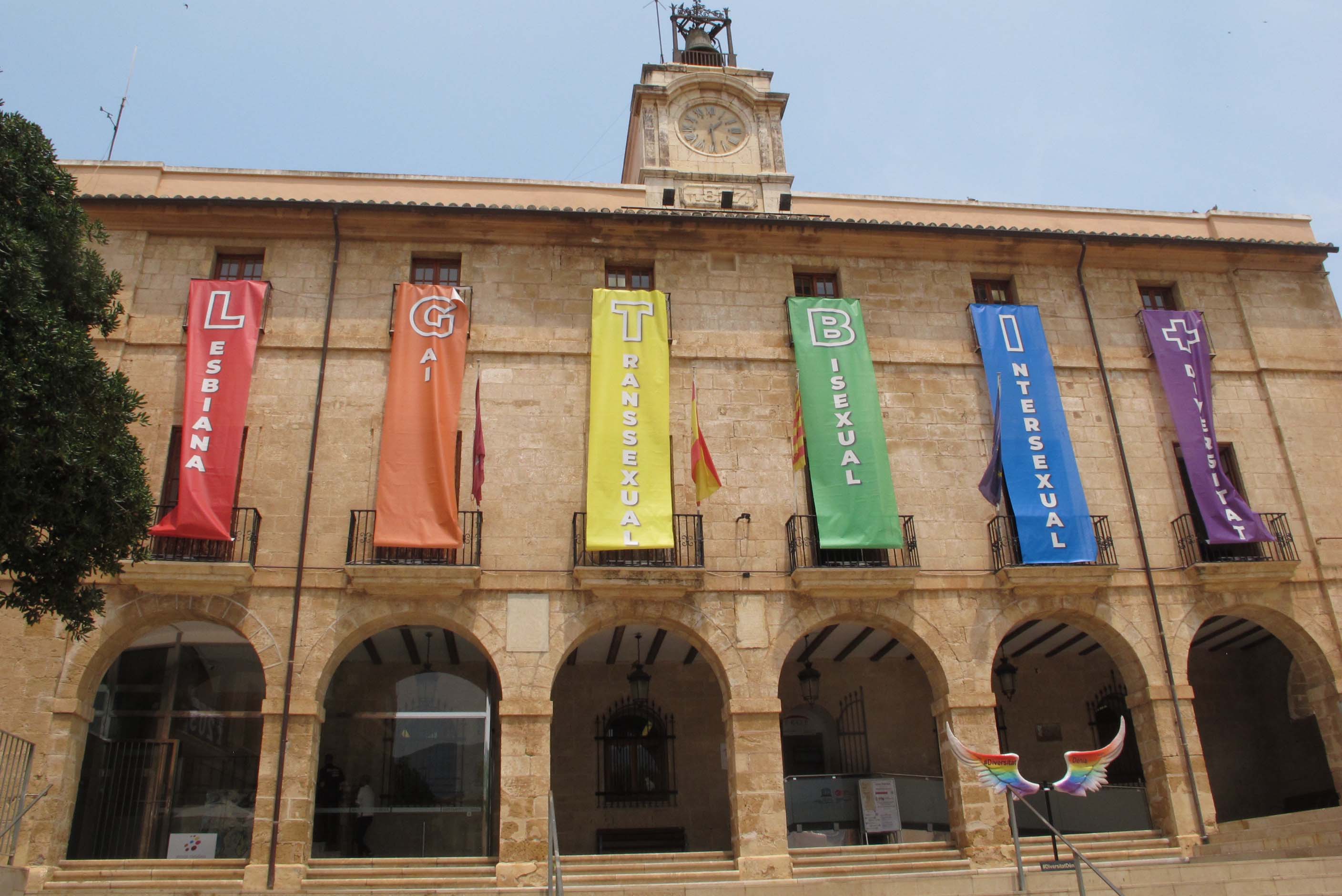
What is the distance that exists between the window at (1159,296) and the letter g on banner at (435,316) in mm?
12334

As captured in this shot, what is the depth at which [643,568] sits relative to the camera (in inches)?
590

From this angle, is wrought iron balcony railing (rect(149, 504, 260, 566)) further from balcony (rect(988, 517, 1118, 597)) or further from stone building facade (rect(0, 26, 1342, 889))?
balcony (rect(988, 517, 1118, 597))

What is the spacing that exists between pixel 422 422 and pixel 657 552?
408 cm

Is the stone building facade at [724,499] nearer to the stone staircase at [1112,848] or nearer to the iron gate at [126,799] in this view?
the stone staircase at [1112,848]

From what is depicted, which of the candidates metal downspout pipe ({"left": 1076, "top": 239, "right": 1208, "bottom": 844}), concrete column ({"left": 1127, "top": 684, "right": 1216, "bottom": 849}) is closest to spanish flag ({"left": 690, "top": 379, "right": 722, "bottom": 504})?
metal downspout pipe ({"left": 1076, "top": 239, "right": 1208, "bottom": 844})

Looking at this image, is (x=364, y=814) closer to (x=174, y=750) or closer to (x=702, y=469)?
(x=174, y=750)

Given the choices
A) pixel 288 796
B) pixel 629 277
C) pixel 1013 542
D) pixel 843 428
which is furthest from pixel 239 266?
pixel 1013 542

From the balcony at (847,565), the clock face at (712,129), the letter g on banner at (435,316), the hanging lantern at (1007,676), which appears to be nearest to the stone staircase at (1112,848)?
the hanging lantern at (1007,676)

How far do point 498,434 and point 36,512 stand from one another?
6931mm

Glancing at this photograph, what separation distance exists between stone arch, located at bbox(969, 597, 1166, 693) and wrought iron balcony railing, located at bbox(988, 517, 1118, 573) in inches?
24.5

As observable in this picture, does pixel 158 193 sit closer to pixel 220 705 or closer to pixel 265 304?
pixel 265 304

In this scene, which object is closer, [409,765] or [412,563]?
[412,563]

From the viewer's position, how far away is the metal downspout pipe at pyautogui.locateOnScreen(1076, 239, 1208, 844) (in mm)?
14922

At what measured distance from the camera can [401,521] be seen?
1479cm
